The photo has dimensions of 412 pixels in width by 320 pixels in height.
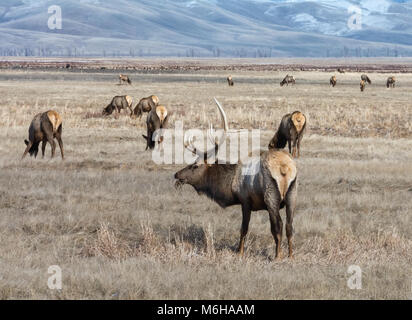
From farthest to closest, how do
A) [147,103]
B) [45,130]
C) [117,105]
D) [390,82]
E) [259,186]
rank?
1. [390,82]
2. [117,105]
3. [147,103]
4. [45,130]
5. [259,186]

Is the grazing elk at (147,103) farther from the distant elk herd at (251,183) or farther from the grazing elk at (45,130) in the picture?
the distant elk herd at (251,183)

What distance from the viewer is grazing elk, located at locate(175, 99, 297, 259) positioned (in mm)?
7594

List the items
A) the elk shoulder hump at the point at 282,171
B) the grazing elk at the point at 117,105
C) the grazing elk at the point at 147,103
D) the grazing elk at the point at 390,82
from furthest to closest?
the grazing elk at the point at 390,82 → the grazing elk at the point at 117,105 → the grazing elk at the point at 147,103 → the elk shoulder hump at the point at 282,171

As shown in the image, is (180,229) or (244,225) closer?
(244,225)

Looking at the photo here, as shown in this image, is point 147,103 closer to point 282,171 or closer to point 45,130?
point 45,130

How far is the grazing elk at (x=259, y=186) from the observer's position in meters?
7.59

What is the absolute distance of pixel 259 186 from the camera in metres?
7.72

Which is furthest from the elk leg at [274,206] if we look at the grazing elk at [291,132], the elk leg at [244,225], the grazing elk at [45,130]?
the grazing elk at [45,130]

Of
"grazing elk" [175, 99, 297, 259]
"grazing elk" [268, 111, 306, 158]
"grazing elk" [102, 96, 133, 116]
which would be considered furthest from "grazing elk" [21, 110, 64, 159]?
"grazing elk" [102, 96, 133, 116]

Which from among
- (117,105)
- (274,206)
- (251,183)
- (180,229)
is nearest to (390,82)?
(117,105)

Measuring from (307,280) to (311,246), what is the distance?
2153 millimetres

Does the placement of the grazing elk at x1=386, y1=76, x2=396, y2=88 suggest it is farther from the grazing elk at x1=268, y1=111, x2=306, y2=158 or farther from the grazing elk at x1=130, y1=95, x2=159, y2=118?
the grazing elk at x1=268, y1=111, x2=306, y2=158
